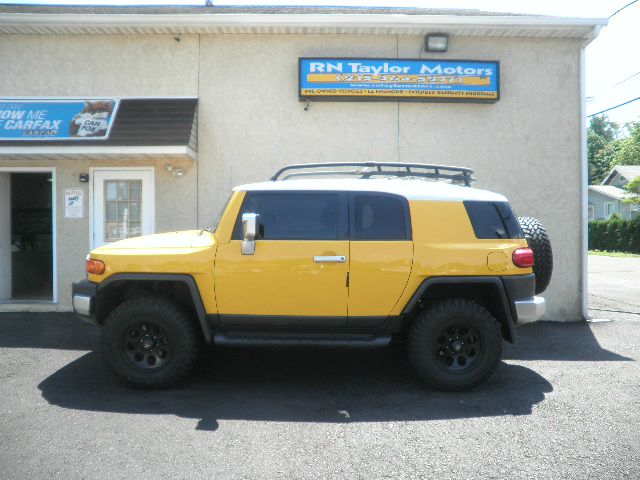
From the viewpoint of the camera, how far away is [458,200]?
16.2 ft

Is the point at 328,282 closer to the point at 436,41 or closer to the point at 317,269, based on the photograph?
the point at 317,269

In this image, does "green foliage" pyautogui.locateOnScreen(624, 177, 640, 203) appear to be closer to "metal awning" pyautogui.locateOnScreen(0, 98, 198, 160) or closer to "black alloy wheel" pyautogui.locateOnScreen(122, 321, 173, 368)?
"metal awning" pyautogui.locateOnScreen(0, 98, 198, 160)

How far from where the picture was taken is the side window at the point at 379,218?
482 centimetres

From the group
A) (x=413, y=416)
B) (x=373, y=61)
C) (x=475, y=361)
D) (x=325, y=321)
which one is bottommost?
(x=413, y=416)

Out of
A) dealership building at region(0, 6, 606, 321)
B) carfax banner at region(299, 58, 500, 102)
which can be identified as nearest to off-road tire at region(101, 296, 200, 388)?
dealership building at region(0, 6, 606, 321)

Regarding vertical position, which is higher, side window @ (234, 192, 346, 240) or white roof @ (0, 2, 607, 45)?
white roof @ (0, 2, 607, 45)

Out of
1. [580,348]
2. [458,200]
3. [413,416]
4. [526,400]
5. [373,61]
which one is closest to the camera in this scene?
[413,416]

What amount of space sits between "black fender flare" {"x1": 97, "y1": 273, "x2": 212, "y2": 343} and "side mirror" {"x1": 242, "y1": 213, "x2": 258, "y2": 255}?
0.60 meters

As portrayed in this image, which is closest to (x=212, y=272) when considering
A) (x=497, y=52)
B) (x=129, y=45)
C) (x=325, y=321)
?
(x=325, y=321)

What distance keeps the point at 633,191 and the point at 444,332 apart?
39174mm

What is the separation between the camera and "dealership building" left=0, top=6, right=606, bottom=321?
8391 millimetres

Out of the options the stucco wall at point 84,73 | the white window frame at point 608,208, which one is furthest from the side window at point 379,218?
the white window frame at point 608,208

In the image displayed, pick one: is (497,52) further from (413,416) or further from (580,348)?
(413,416)

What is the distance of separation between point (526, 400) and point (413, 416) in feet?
3.84
